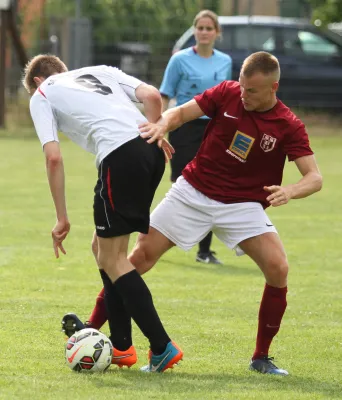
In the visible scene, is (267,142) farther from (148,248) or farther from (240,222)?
(148,248)

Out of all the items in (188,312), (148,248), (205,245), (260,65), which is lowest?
(205,245)

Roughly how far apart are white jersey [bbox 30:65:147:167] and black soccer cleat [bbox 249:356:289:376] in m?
1.41

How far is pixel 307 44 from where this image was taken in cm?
2394

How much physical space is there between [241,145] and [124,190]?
2.60 feet

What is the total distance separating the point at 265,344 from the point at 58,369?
1146 mm

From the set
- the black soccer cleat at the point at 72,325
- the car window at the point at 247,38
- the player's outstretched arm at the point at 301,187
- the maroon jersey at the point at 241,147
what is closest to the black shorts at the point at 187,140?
the maroon jersey at the point at 241,147

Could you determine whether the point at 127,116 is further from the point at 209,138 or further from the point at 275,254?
the point at 275,254

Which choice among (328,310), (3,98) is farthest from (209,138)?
(3,98)

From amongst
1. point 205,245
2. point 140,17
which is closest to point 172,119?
point 205,245

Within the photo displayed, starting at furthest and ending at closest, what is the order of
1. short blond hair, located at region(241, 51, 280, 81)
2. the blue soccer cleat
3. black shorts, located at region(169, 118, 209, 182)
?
black shorts, located at region(169, 118, 209, 182) → short blond hair, located at region(241, 51, 280, 81) → the blue soccer cleat

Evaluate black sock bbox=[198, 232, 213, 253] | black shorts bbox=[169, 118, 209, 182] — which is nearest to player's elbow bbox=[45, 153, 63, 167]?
black sock bbox=[198, 232, 213, 253]

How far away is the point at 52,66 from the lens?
600 cm

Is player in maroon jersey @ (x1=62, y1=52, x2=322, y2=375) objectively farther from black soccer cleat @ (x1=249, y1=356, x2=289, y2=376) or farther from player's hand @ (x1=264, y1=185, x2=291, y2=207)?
player's hand @ (x1=264, y1=185, x2=291, y2=207)

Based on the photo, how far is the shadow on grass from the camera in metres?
5.46
